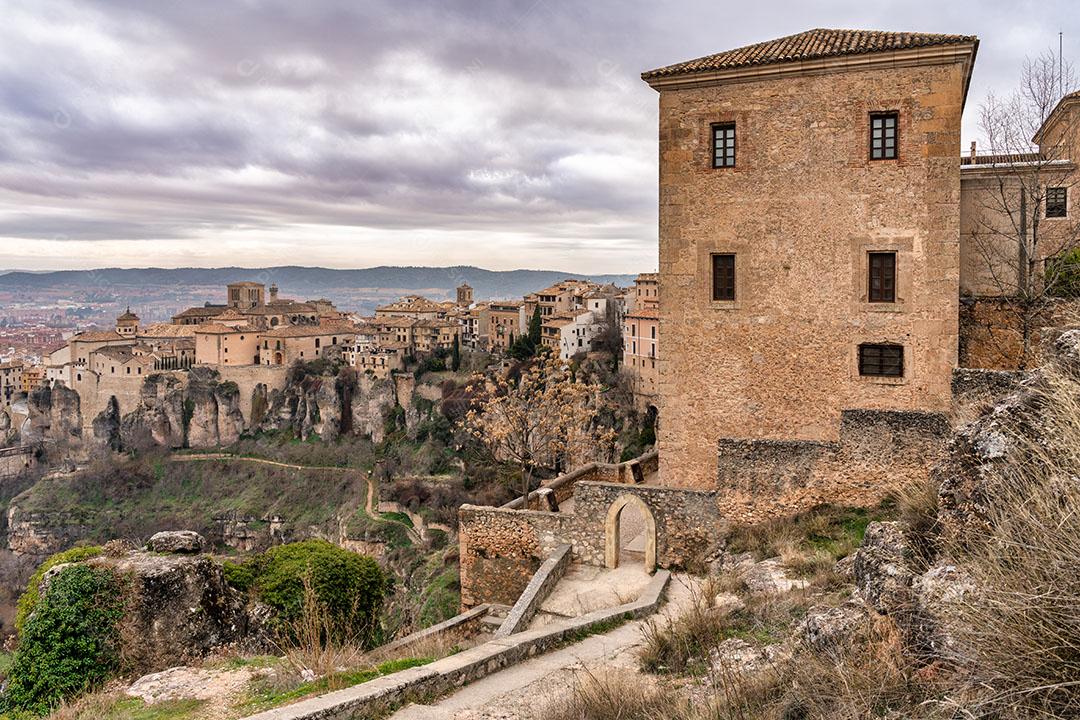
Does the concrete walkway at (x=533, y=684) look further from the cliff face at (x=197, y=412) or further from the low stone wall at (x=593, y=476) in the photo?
the cliff face at (x=197, y=412)

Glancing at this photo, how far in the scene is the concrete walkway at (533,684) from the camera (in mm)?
6055

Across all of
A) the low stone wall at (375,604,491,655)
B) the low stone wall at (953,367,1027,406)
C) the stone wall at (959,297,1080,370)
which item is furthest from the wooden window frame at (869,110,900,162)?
the low stone wall at (375,604,491,655)

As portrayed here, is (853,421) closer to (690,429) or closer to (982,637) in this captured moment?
(690,429)

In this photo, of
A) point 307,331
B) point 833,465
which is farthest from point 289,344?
point 833,465

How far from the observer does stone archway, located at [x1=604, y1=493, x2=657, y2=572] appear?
11.5 meters

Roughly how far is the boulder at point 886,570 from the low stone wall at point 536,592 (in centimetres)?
489

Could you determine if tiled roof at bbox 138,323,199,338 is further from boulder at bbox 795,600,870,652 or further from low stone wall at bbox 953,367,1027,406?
boulder at bbox 795,600,870,652

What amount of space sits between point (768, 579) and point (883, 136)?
8.29 metres

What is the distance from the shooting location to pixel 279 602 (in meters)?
10.9

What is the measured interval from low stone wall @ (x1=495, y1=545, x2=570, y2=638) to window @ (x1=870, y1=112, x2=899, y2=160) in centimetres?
857

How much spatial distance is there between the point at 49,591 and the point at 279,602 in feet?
9.32

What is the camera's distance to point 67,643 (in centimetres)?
896

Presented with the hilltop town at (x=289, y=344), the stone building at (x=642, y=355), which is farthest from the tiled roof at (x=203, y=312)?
the stone building at (x=642, y=355)

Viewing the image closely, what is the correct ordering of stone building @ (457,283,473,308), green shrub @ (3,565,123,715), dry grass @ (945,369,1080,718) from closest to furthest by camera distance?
1. dry grass @ (945,369,1080,718)
2. green shrub @ (3,565,123,715)
3. stone building @ (457,283,473,308)
